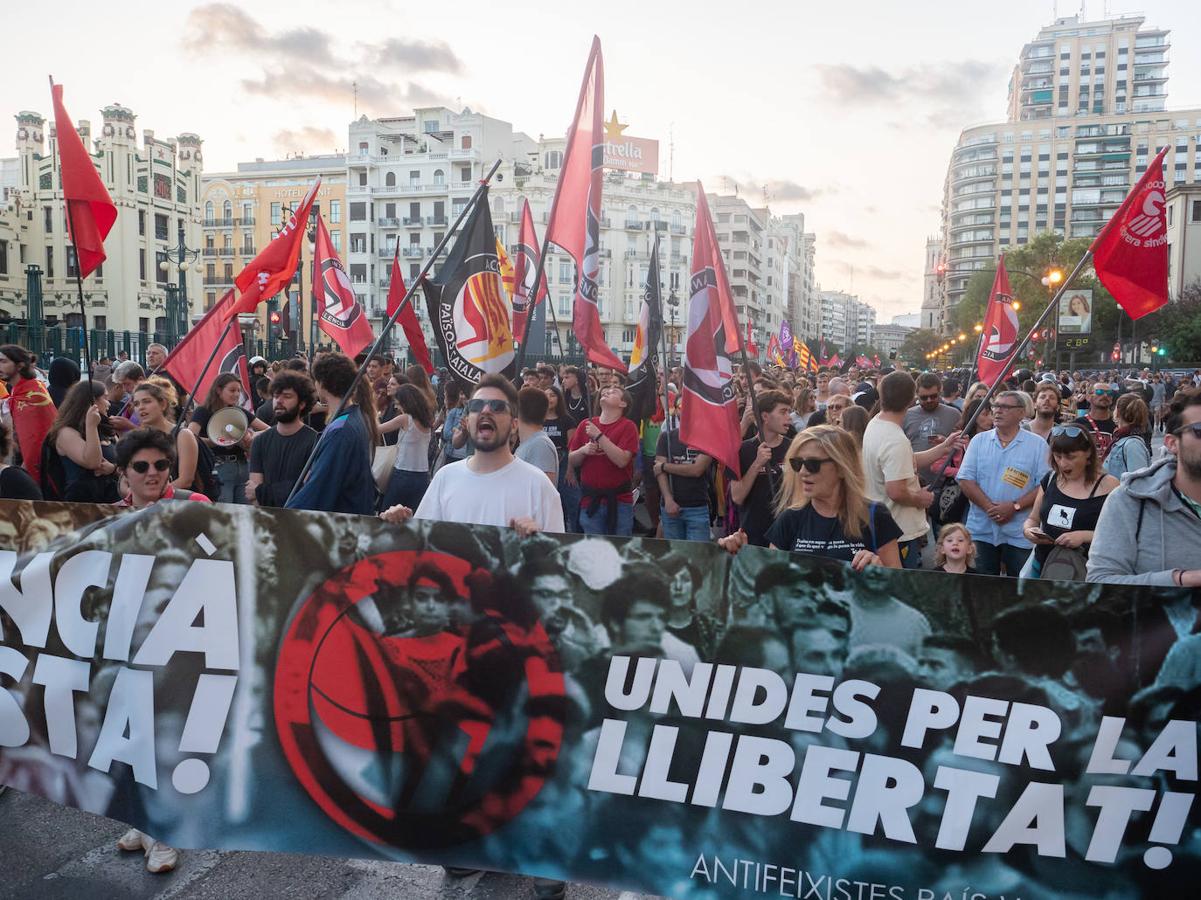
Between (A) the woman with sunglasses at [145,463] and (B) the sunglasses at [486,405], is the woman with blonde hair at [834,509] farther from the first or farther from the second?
(A) the woman with sunglasses at [145,463]

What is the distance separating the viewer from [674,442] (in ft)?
26.9

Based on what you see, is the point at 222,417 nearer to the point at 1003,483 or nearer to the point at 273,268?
the point at 273,268

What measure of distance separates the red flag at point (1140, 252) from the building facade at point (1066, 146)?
436 ft

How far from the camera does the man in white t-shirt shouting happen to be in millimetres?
4012

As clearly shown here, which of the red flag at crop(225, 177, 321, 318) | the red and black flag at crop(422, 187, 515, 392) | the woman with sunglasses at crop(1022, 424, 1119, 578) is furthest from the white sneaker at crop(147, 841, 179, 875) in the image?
the red flag at crop(225, 177, 321, 318)

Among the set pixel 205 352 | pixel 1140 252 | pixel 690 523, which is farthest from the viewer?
pixel 205 352

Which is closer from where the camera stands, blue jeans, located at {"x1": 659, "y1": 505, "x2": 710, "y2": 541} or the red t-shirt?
blue jeans, located at {"x1": 659, "y1": 505, "x2": 710, "y2": 541}

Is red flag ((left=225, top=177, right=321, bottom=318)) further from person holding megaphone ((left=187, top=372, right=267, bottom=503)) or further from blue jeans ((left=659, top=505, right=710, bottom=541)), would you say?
blue jeans ((left=659, top=505, right=710, bottom=541))

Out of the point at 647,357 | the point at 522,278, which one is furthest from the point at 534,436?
the point at 647,357

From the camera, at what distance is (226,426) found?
7465 millimetres

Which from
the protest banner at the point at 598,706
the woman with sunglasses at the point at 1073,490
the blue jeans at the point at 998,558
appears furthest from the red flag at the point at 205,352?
the woman with sunglasses at the point at 1073,490

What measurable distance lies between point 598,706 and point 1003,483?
13.5ft

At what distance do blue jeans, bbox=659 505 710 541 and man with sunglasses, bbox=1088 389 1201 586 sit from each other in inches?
162

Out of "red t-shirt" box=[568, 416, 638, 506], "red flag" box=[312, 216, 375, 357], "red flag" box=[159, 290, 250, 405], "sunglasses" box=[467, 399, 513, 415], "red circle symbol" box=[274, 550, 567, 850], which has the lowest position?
"red circle symbol" box=[274, 550, 567, 850]
